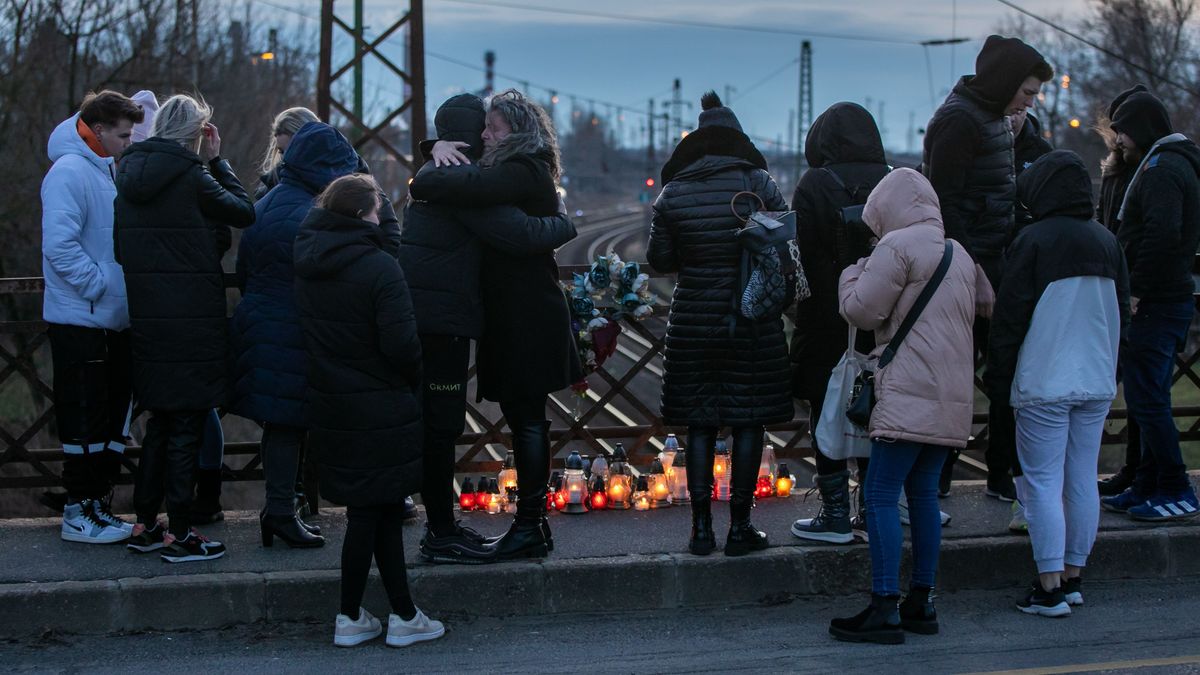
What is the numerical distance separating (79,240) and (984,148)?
4.22 meters

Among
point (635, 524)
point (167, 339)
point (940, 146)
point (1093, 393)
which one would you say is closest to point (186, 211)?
point (167, 339)

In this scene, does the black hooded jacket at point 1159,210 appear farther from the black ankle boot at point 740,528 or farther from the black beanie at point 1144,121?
the black ankle boot at point 740,528

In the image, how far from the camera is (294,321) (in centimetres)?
604

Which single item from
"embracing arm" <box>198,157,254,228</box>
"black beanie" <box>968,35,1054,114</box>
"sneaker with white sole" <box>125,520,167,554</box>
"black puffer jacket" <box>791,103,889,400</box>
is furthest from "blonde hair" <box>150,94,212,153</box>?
"black beanie" <box>968,35,1054,114</box>

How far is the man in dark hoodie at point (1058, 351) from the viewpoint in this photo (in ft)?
18.6

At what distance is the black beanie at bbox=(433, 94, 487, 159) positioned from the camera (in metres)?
5.95

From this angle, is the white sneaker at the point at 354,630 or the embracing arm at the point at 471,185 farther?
the embracing arm at the point at 471,185

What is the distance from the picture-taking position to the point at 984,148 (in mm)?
6461

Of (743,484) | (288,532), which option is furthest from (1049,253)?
(288,532)

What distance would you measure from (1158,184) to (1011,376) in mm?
1459

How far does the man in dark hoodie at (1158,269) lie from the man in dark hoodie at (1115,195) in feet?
0.28

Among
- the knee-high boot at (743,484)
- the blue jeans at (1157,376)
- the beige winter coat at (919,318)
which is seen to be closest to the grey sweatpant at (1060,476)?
the beige winter coat at (919,318)

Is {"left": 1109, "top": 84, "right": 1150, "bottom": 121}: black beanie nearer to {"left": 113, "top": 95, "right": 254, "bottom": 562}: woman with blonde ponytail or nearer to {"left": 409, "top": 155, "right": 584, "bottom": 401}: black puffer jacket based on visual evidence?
{"left": 409, "top": 155, "right": 584, "bottom": 401}: black puffer jacket

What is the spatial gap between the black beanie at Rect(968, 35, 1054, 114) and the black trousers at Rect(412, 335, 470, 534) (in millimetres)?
2753
